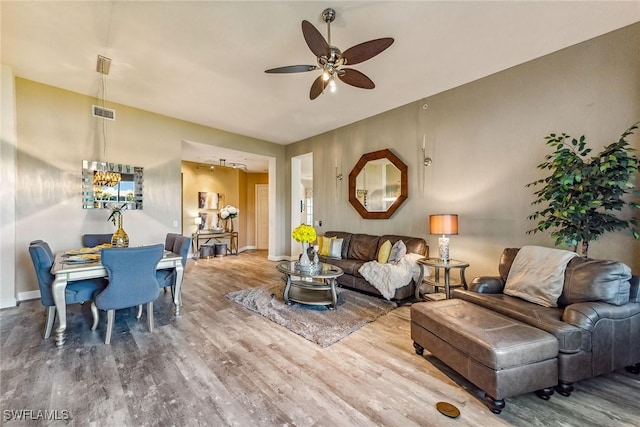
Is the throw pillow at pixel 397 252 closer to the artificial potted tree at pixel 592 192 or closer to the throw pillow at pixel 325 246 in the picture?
the throw pillow at pixel 325 246

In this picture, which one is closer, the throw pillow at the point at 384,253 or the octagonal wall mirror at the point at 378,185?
the throw pillow at the point at 384,253

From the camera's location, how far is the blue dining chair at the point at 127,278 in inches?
97.7

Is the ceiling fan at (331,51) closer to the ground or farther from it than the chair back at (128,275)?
farther from it

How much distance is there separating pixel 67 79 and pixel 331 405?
5331mm

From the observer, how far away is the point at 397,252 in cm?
410

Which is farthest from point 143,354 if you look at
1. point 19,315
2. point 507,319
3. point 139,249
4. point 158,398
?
point 507,319

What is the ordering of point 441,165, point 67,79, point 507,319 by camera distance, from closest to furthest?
Answer: point 507,319 → point 67,79 → point 441,165

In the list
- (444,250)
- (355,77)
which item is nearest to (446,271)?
(444,250)

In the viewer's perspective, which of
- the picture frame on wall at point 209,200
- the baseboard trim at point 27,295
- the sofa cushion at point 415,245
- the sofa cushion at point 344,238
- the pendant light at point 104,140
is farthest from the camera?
the picture frame on wall at point 209,200

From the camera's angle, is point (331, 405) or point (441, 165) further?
point (441, 165)

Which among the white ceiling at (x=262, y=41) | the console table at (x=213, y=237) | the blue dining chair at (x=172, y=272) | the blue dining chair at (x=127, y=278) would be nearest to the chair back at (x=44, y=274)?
A: the blue dining chair at (x=127, y=278)

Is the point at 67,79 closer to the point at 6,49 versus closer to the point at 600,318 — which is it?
the point at 6,49

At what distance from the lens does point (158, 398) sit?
1.84 meters

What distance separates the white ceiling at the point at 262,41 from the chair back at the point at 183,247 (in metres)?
2.25
